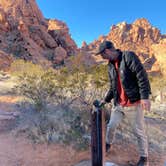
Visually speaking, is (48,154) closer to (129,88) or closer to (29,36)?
(129,88)

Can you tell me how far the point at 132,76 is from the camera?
3.44 m

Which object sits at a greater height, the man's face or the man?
the man's face

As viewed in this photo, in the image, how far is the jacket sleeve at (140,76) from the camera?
3.31 meters

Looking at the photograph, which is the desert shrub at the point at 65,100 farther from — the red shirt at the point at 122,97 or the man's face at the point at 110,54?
the man's face at the point at 110,54

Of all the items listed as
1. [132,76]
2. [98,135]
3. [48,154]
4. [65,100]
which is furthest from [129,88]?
[65,100]

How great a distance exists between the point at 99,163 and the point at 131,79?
3.66ft

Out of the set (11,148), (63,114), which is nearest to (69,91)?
(63,114)

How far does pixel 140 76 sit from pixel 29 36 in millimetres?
35237

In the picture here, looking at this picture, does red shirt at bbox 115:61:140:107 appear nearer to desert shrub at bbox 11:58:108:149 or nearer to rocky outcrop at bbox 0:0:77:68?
desert shrub at bbox 11:58:108:149

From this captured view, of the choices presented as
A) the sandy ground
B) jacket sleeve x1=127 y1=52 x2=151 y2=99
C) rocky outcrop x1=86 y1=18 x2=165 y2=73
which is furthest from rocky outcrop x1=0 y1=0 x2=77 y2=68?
rocky outcrop x1=86 y1=18 x2=165 y2=73

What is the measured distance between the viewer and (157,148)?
4910 mm

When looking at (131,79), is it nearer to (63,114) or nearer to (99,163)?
(99,163)

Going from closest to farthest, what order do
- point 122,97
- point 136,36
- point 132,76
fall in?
point 132,76, point 122,97, point 136,36

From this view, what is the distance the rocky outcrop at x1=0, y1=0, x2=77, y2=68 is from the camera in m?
34.4
